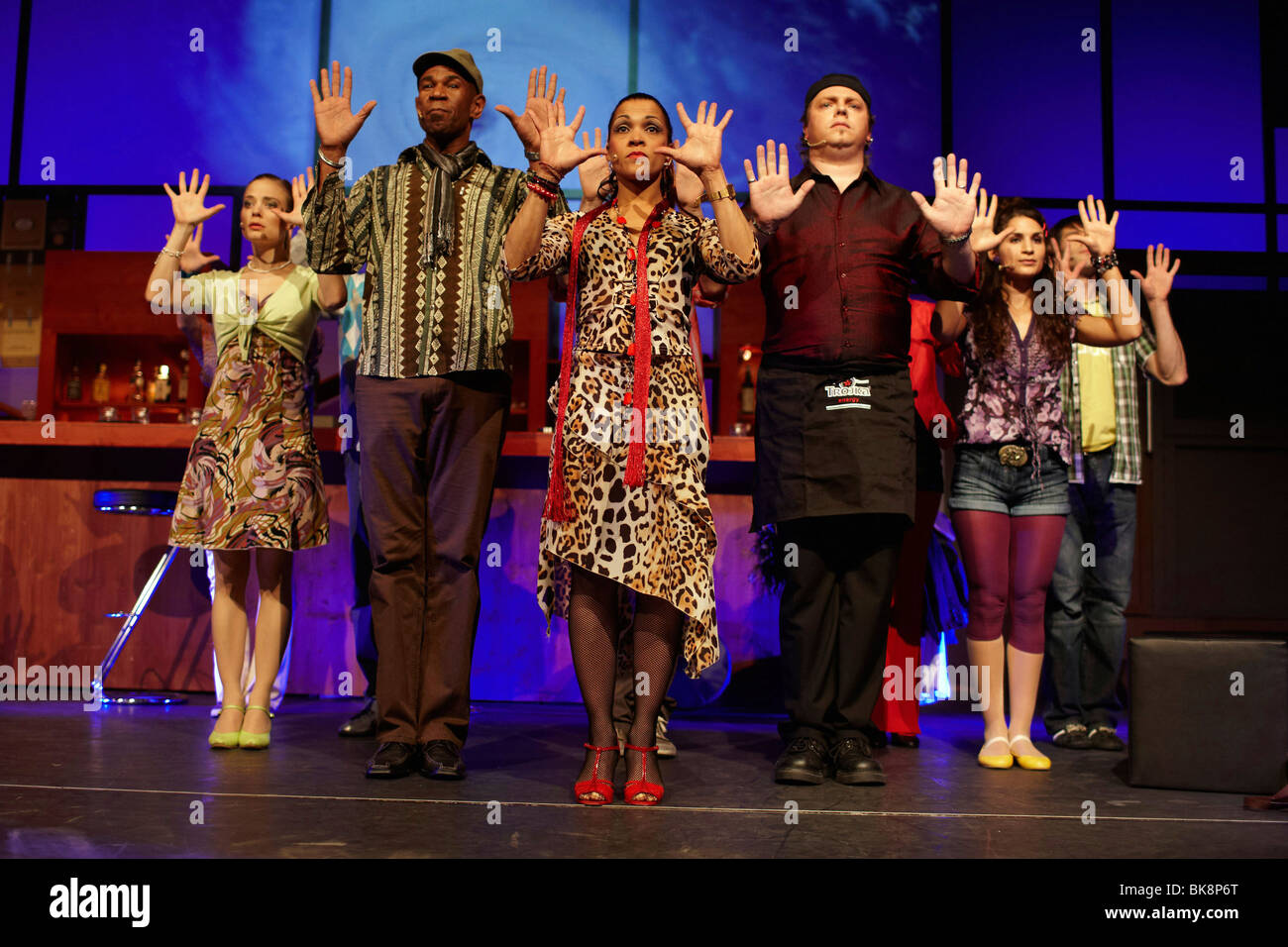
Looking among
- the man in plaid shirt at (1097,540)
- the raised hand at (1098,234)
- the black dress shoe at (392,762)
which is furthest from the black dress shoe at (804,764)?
the raised hand at (1098,234)

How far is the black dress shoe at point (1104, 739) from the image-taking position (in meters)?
3.61

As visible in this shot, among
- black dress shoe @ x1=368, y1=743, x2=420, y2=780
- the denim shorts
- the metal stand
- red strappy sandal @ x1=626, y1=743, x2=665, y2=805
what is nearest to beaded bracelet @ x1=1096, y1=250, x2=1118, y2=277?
the denim shorts

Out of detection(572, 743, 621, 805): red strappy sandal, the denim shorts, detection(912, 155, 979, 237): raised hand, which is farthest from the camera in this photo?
the denim shorts

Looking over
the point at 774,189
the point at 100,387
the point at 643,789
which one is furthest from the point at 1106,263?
the point at 100,387

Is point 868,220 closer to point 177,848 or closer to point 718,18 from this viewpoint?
point 177,848

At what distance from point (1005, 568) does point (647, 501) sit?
1226 millimetres

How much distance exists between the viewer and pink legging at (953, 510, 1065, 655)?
324 cm

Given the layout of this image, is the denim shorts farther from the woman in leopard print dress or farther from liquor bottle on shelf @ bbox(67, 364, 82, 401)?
liquor bottle on shelf @ bbox(67, 364, 82, 401)

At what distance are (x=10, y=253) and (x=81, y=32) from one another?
4.70 ft

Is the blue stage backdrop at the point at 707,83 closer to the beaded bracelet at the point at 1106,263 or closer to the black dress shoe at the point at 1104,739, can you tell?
the beaded bracelet at the point at 1106,263

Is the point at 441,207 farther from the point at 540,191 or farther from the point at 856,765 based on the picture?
the point at 856,765

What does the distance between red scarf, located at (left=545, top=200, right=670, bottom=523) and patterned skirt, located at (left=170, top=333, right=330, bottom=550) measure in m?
1.02

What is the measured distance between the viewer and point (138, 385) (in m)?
6.38
